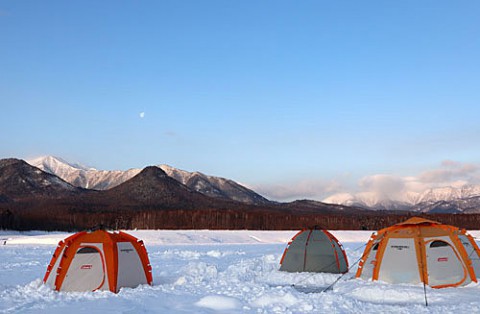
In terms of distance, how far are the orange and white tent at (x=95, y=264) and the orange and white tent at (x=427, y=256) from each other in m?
8.24

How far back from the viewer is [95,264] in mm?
14617

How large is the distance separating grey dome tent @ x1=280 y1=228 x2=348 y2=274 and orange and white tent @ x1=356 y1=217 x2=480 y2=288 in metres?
3.25

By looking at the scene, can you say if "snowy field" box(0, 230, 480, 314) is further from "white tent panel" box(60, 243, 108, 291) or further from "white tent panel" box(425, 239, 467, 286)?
"white tent panel" box(60, 243, 108, 291)

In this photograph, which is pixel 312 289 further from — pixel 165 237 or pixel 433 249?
pixel 165 237

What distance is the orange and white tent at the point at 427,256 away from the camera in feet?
50.2

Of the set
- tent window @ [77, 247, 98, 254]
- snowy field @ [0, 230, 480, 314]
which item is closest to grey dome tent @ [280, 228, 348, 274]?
snowy field @ [0, 230, 480, 314]

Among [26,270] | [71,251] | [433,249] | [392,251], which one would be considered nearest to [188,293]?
[71,251]

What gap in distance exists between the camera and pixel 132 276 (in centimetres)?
1505

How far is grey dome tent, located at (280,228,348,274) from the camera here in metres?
19.6

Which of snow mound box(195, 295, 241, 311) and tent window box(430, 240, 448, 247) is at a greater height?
tent window box(430, 240, 448, 247)

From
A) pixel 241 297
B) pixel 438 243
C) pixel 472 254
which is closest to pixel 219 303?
pixel 241 297

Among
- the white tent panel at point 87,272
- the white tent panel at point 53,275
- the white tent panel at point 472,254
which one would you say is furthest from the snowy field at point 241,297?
Result: the white tent panel at point 472,254

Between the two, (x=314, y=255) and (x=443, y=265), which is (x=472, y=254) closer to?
(x=443, y=265)

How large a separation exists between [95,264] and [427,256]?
34.5ft
